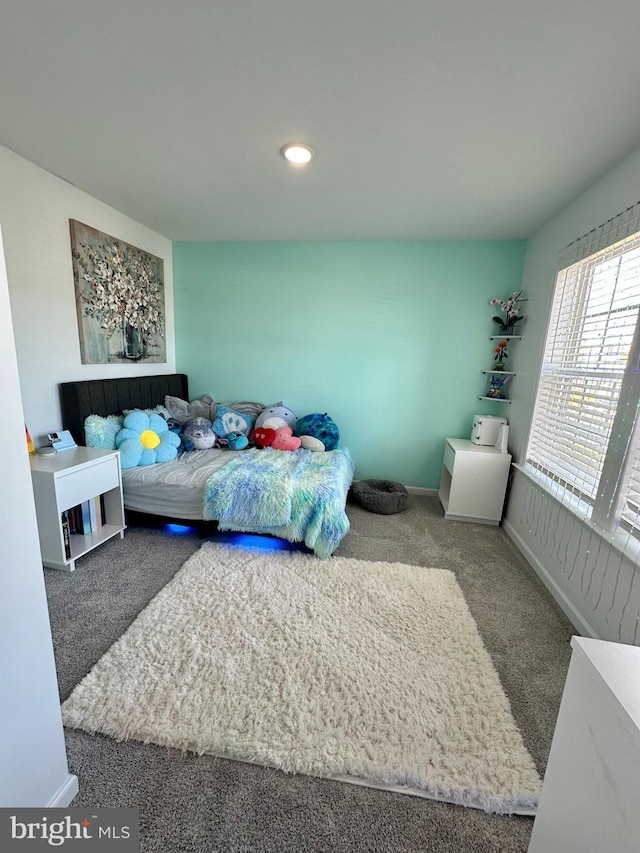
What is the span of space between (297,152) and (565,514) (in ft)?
8.47

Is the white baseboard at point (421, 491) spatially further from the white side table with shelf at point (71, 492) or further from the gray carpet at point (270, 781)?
the white side table with shelf at point (71, 492)

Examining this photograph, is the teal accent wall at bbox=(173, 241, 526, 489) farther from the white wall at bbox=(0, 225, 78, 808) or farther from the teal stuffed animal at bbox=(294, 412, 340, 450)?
the white wall at bbox=(0, 225, 78, 808)

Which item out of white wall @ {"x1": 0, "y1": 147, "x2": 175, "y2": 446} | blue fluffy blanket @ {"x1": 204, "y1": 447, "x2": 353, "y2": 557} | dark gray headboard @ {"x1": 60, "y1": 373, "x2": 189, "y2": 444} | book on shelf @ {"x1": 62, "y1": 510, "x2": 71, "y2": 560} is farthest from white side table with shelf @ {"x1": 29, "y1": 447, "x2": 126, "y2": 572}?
blue fluffy blanket @ {"x1": 204, "y1": 447, "x2": 353, "y2": 557}

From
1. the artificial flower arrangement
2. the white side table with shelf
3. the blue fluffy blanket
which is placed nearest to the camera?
the white side table with shelf

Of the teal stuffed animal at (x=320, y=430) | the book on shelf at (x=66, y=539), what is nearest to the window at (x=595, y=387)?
the teal stuffed animal at (x=320, y=430)

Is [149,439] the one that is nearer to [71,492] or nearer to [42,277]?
[71,492]

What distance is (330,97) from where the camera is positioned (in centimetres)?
143

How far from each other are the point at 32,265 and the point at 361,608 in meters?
2.88

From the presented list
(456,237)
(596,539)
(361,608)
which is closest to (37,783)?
(361,608)

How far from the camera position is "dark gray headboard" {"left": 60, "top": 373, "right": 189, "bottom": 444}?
2373 mm

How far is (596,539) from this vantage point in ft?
5.55

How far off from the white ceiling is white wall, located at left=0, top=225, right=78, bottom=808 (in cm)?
121

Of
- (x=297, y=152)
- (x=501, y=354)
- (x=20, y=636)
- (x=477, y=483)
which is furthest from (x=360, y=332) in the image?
(x=20, y=636)

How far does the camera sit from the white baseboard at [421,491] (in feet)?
11.1
